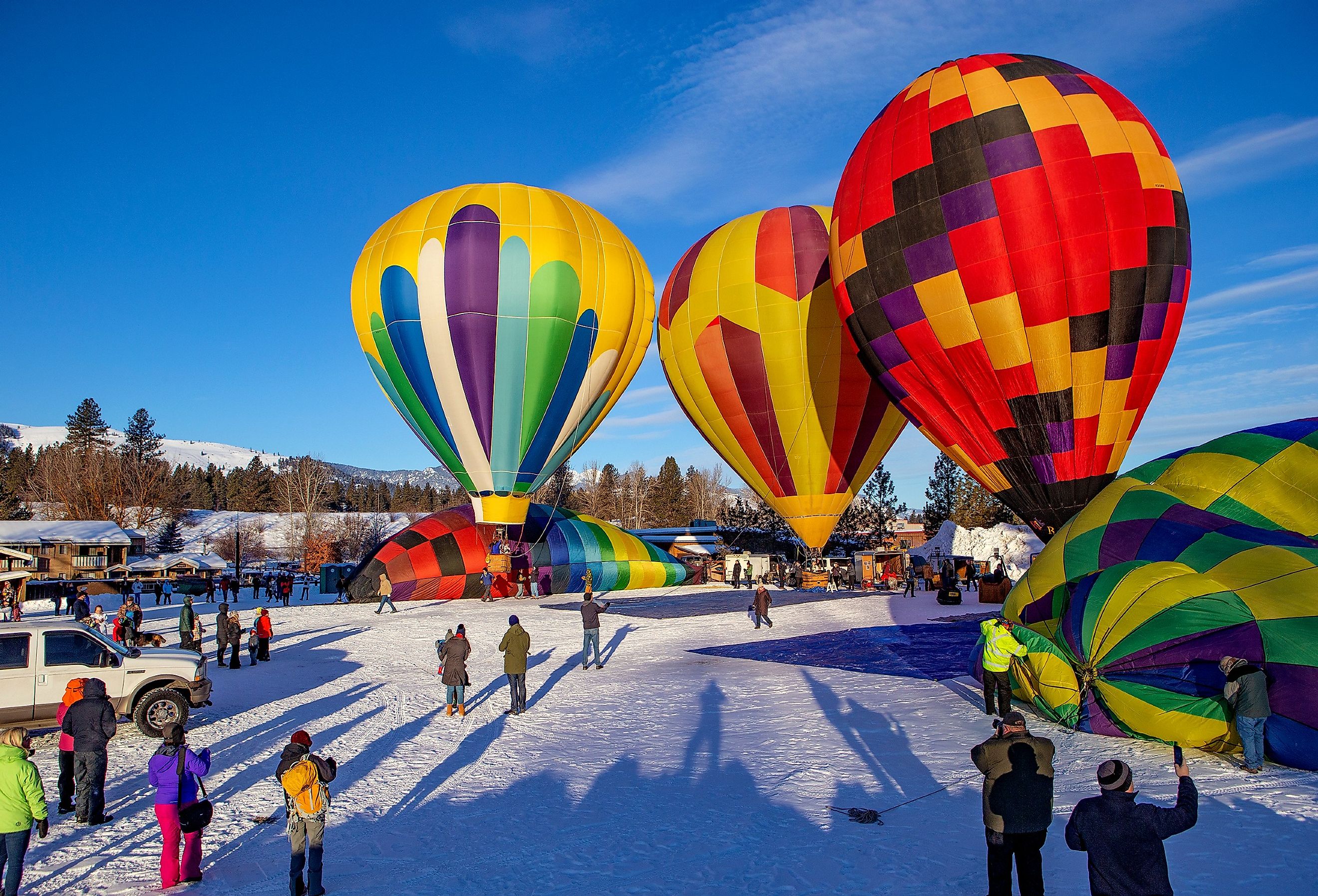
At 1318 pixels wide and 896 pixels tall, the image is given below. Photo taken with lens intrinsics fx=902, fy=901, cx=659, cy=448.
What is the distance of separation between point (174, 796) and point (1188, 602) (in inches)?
361

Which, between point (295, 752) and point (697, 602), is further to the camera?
point (697, 602)

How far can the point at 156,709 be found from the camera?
10539 mm

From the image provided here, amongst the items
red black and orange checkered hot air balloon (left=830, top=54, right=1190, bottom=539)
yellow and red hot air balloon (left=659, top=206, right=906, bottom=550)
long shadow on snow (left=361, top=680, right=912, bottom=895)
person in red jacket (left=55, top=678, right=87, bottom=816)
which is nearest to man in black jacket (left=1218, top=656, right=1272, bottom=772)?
long shadow on snow (left=361, top=680, right=912, bottom=895)

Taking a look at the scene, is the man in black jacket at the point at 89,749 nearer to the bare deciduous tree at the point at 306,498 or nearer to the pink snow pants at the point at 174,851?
the pink snow pants at the point at 174,851

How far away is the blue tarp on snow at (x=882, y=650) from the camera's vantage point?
14742mm

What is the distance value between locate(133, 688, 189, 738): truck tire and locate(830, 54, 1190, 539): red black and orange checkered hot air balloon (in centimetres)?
1620

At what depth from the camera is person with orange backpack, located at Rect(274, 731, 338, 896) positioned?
18.6 feet

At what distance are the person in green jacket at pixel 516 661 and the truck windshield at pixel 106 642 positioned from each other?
4391 millimetres

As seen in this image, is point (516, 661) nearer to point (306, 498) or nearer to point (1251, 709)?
point (1251, 709)

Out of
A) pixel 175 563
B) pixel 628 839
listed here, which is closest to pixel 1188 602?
pixel 628 839

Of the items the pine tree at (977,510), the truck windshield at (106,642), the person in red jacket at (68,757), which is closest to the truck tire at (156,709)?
the truck windshield at (106,642)

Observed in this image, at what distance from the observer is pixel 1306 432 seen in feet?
39.9

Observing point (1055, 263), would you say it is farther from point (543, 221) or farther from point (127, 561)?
point (127, 561)

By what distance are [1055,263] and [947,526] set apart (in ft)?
181
